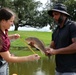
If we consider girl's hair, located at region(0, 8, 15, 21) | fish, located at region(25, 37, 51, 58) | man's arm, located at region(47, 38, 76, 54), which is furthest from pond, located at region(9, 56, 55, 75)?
girl's hair, located at region(0, 8, 15, 21)

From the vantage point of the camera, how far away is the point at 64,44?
3.29 m

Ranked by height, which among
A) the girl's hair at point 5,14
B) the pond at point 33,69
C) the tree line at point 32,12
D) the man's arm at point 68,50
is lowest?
the tree line at point 32,12

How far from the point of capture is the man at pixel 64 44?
3207 millimetres

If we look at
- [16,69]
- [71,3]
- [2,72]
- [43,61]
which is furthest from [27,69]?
[71,3]

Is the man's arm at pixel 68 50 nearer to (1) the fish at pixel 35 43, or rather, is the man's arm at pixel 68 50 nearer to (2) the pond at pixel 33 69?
(1) the fish at pixel 35 43

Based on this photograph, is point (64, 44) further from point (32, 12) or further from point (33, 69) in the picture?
point (32, 12)

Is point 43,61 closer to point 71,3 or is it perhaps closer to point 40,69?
point 40,69

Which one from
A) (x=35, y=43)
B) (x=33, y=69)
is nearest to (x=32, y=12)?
(x=33, y=69)

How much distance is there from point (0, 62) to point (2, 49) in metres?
0.28

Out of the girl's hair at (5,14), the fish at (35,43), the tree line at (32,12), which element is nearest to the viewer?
the girl's hair at (5,14)

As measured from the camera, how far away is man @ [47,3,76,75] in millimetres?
3207

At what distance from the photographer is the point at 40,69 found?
8.92 meters

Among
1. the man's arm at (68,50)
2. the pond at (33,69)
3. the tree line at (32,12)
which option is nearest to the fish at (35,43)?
the man's arm at (68,50)

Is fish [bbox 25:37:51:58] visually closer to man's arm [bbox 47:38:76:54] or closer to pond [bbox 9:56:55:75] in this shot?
man's arm [bbox 47:38:76:54]
